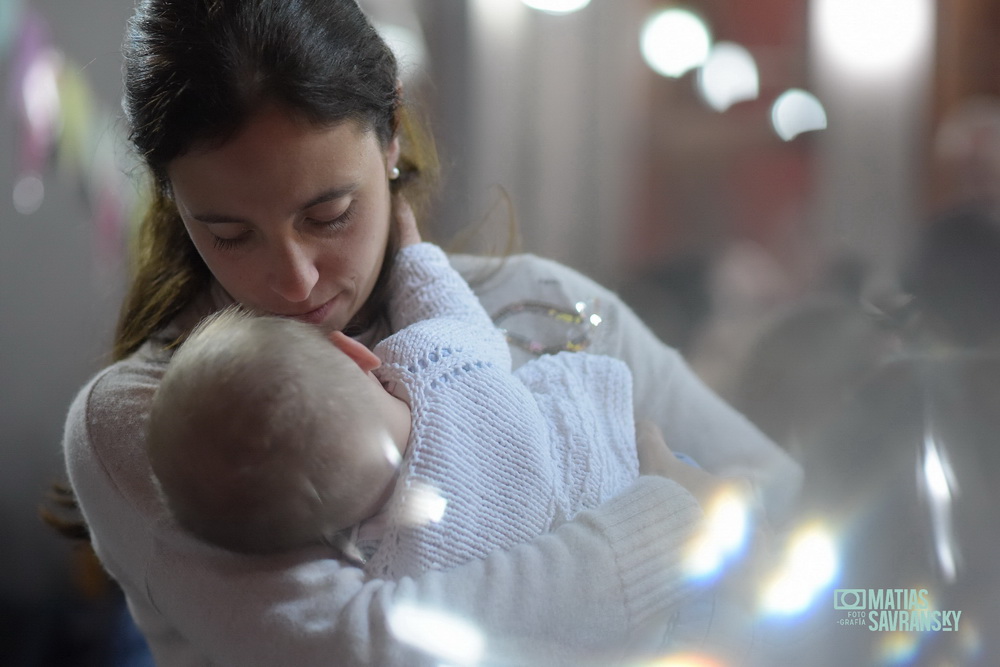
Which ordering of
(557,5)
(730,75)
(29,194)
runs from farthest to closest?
(29,194)
(557,5)
(730,75)

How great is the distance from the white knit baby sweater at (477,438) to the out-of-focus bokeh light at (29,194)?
3.13ft

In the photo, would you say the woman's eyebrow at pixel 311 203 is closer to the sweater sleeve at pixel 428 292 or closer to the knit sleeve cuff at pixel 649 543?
the sweater sleeve at pixel 428 292

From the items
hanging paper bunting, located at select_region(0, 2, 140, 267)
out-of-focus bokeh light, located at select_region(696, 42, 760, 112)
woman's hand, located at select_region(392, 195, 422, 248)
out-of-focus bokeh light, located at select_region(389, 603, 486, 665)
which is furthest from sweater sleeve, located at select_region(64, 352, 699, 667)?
hanging paper bunting, located at select_region(0, 2, 140, 267)

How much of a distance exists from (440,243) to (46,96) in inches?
37.3

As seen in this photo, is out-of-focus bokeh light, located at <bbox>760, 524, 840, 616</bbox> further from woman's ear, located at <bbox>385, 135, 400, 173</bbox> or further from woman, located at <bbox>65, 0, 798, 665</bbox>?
woman's ear, located at <bbox>385, 135, 400, 173</bbox>

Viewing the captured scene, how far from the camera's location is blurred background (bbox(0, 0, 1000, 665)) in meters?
0.73

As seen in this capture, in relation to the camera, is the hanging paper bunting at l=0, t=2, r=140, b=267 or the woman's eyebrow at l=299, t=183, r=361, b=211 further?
the hanging paper bunting at l=0, t=2, r=140, b=267

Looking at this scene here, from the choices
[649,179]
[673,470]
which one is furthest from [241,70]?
[649,179]

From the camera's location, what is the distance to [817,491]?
0.60 m

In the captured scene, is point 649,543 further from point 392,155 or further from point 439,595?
point 392,155

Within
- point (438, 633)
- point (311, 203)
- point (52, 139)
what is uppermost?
point (311, 203)

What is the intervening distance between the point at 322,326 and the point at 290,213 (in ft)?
0.26

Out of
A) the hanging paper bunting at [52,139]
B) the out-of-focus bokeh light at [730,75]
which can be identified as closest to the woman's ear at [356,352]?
the out-of-focus bokeh light at [730,75]

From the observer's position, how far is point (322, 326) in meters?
0.57
